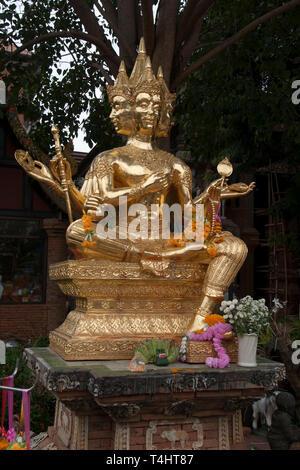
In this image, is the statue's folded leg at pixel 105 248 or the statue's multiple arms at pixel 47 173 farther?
the statue's multiple arms at pixel 47 173

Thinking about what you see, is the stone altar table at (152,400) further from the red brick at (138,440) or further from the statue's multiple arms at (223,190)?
the statue's multiple arms at (223,190)

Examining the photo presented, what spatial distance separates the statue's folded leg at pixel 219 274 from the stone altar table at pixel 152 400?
568mm

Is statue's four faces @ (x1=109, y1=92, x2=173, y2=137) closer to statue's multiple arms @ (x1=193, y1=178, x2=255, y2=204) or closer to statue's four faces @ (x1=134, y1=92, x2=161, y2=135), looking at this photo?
statue's four faces @ (x1=134, y1=92, x2=161, y2=135)

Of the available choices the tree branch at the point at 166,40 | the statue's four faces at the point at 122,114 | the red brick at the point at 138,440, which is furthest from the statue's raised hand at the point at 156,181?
the red brick at the point at 138,440

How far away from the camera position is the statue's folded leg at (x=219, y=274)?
173 inches

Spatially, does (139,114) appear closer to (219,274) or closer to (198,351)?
(219,274)

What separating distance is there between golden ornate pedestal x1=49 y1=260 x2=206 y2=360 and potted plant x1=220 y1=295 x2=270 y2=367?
548mm

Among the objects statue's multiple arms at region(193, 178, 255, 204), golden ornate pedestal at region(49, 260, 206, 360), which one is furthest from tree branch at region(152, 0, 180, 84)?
golden ornate pedestal at region(49, 260, 206, 360)

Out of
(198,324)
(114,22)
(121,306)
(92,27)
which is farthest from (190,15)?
(198,324)

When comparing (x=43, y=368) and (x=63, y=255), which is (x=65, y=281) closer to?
(x=43, y=368)

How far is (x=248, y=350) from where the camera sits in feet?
13.5

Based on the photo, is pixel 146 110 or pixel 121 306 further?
pixel 146 110

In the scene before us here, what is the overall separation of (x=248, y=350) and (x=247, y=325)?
0.20 metres

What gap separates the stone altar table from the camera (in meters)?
3.64
